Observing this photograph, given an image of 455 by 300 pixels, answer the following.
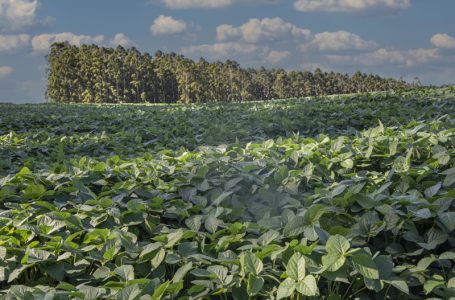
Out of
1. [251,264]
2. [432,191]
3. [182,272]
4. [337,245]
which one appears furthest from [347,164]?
[182,272]

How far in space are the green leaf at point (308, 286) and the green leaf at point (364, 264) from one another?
0.21 m

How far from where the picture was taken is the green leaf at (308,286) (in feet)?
6.53

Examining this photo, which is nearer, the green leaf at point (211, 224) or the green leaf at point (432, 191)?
the green leaf at point (211, 224)

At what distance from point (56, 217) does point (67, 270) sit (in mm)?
516

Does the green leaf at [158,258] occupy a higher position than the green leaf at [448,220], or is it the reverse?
the green leaf at [448,220]

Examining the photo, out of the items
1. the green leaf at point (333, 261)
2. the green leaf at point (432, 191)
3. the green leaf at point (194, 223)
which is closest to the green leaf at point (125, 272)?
the green leaf at point (194, 223)

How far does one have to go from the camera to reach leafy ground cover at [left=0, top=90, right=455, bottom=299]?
2.19 m

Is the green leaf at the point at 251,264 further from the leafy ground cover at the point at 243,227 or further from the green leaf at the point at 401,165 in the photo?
the green leaf at the point at 401,165

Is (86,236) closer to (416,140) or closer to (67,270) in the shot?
(67,270)

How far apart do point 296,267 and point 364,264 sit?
0.29m

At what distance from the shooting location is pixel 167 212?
9.81 ft

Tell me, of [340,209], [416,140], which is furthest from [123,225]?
[416,140]

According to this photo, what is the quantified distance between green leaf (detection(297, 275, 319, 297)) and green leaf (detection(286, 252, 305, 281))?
33mm

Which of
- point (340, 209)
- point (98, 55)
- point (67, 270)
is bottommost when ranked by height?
Result: point (67, 270)
